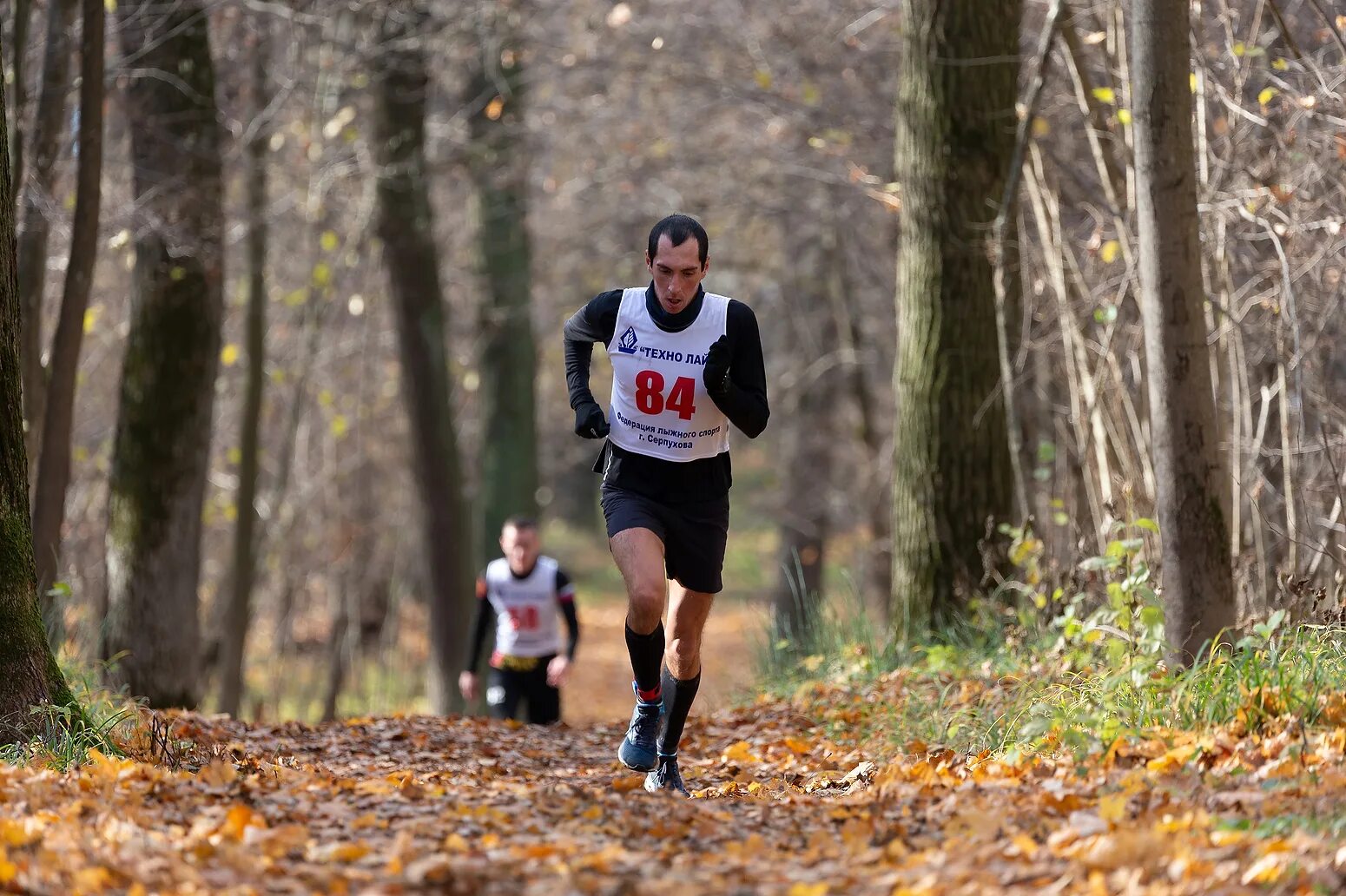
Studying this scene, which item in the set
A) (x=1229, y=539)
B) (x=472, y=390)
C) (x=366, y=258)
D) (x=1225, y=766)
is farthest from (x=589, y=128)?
(x=1225, y=766)

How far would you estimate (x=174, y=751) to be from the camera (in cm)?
587

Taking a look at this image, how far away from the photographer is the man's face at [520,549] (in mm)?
10359

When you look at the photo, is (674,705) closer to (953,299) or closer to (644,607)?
(644,607)

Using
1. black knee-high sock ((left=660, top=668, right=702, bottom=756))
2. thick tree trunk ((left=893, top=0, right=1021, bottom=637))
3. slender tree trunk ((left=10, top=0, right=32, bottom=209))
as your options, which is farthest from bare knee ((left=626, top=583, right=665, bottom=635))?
slender tree trunk ((left=10, top=0, right=32, bottom=209))

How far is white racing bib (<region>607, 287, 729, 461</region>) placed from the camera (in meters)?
6.05

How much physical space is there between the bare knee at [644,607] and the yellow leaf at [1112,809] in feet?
6.76

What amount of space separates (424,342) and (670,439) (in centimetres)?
931

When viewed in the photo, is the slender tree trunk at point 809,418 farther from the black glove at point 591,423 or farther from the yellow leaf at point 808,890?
the yellow leaf at point 808,890

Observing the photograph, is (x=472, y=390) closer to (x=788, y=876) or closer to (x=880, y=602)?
(x=880, y=602)

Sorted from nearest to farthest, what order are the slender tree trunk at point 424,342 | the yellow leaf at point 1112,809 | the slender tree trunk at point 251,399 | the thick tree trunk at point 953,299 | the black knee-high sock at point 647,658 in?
the yellow leaf at point 1112,809, the black knee-high sock at point 647,658, the thick tree trunk at point 953,299, the slender tree trunk at point 251,399, the slender tree trunk at point 424,342

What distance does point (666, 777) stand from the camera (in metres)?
6.12

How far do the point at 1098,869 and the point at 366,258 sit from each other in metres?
15.9

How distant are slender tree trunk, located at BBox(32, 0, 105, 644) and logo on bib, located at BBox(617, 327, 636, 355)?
4.18 metres

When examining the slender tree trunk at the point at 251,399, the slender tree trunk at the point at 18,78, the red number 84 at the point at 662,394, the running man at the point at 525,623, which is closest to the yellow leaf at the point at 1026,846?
the red number 84 at the point at 662,394
